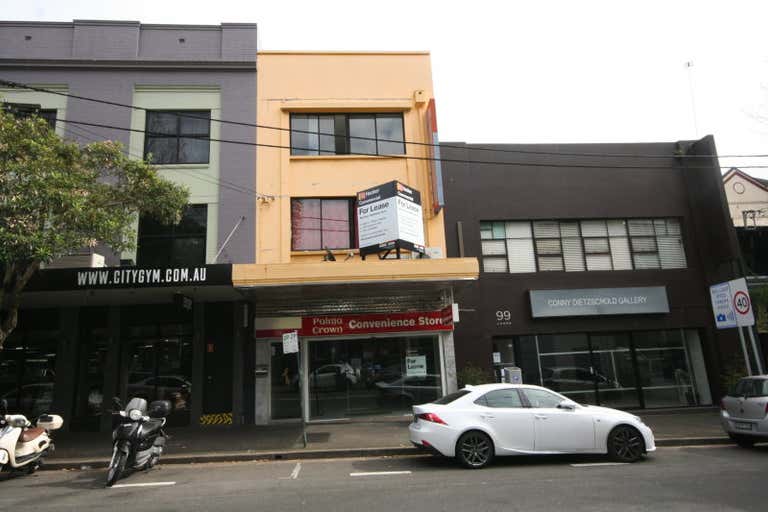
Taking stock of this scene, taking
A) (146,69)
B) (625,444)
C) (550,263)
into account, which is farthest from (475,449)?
(146,69)

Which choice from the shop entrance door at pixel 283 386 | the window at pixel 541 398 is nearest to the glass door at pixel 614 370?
the window at pixel 541 398

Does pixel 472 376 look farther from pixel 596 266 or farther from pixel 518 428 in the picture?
pixel 596 266

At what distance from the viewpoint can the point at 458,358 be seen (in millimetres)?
15375

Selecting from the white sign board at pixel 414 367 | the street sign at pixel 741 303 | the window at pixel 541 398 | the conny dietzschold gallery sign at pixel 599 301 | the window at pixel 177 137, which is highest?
the window at pixel 177 137

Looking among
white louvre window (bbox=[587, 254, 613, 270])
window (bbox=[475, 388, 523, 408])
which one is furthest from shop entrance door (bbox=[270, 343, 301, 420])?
white louvre window (bbox=[587, 254, 613, 270])

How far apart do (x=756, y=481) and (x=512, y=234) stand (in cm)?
1007

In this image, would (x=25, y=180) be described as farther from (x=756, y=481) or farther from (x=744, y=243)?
(x=744, y=243)

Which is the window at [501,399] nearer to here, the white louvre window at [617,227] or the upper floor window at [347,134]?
the upper floor window at [347,134]

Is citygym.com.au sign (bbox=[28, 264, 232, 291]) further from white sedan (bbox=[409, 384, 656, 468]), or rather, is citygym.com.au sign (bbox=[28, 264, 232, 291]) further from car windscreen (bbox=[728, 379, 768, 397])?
car windscreen (bbox=[728, 379, 768, 397])

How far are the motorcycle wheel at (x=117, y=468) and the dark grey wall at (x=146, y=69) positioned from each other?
7101 mm

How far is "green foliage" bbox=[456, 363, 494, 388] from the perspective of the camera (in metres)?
14.3

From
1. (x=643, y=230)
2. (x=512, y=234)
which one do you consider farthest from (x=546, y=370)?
(x=643, y=230)

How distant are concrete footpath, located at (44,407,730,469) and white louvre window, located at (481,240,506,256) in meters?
5.86

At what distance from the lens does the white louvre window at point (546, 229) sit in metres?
16.7
